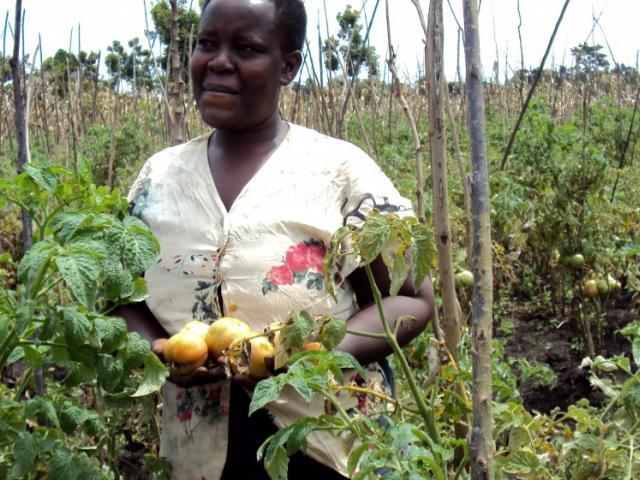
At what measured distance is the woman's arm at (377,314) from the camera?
1439 millimetres

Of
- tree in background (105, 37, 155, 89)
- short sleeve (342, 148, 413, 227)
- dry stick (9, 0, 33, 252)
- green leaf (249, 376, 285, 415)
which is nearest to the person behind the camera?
green leaf (249, 376, 285, 415)

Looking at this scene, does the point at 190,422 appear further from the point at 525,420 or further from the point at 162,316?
the point at 525,420

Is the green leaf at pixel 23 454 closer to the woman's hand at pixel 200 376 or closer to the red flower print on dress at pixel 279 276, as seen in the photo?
the woman's hand at pixel 200 376

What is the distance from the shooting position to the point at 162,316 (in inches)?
60.8

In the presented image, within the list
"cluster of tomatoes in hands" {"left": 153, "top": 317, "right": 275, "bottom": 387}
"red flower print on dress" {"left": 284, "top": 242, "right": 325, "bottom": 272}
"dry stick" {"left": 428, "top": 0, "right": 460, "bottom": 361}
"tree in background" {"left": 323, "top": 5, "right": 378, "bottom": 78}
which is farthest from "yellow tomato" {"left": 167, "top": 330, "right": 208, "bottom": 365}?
"tree in background" {"left": 323, "top": 5, "right": 378, "bottom": 78}

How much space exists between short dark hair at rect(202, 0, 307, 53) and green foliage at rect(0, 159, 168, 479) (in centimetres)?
46

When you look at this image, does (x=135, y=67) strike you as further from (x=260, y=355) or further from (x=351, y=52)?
(x=260, y=355)

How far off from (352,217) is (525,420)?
452mm

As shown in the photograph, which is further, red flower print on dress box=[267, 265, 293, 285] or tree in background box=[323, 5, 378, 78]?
tree in background box=[323, 5, 378, 78]

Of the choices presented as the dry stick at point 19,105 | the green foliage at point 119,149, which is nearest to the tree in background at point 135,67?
the green foliage at point 119,149

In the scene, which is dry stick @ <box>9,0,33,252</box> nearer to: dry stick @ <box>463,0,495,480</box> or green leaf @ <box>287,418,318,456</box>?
green leaf @ <box>287,418,318,456</box>

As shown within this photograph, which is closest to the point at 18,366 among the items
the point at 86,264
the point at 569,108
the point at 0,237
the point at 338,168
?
the point at 0,237

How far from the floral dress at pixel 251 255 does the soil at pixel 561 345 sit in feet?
6.20

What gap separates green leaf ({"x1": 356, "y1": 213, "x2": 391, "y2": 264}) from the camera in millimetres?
1098
